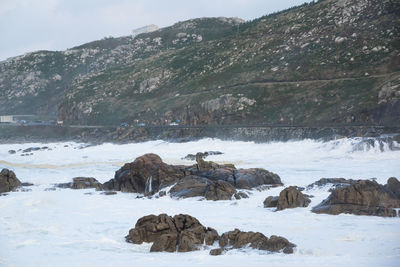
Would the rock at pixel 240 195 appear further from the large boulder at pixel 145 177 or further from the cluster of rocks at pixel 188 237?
the cluster of rocks at pixel 188 237

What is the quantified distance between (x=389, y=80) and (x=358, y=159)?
1063 inches

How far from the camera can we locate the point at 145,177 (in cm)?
3447

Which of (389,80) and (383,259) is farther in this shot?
(389,80)

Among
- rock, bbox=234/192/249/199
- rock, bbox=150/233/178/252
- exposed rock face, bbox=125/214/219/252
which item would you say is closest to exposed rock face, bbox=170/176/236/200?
rock, bbox=234/192/249/199

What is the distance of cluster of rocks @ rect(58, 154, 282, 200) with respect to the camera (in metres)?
30.6

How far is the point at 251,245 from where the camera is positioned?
17609 mm

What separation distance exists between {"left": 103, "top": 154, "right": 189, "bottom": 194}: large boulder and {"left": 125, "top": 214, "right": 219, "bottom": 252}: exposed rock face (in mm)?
12797

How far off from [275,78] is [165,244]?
7799cm

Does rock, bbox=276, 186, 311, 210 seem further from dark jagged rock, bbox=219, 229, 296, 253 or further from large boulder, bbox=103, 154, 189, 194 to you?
large boulder, bbox=103, 154, 189, 194

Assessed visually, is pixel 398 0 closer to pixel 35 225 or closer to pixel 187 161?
pixel 187 161

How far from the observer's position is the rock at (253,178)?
3206 cm

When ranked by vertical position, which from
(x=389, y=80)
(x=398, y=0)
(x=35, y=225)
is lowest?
(x=35, y=225)

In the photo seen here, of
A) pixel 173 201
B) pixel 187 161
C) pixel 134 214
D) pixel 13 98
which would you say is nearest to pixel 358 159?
pixel 187 161

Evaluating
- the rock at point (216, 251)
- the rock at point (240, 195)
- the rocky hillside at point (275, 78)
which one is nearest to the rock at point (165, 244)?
the rock at point (216, 251)
